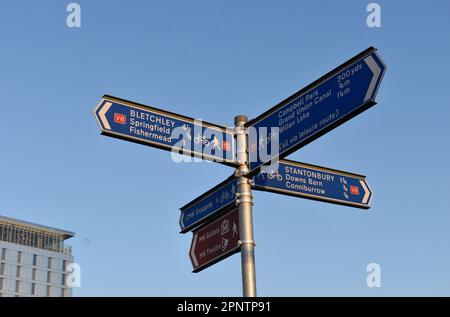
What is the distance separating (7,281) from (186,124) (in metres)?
102

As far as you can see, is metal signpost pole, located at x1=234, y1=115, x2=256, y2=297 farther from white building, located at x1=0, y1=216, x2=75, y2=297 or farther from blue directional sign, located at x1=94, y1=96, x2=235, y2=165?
white building, located at x1=0, y1=216, x2=75, y2=297

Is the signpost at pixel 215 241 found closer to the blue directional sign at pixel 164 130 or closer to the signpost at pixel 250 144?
the signpost at pixel 250 144

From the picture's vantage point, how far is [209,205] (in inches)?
359

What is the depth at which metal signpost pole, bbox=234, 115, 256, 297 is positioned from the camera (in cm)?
788

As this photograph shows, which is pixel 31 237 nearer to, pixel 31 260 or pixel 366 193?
pixel 31 260

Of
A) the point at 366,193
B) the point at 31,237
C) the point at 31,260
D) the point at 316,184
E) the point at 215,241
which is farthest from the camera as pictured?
the point at 31,237

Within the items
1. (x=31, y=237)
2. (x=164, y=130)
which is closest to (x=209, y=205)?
(x=164, y=130)

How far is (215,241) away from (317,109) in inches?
86.8

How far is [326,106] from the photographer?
7934 mm

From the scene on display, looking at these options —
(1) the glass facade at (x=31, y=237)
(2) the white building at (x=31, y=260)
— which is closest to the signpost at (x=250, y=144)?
(2) the white building at (x=31, y=260)

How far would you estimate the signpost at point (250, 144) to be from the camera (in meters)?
7.79

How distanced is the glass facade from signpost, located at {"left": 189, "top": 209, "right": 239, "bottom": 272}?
10274 centimetres

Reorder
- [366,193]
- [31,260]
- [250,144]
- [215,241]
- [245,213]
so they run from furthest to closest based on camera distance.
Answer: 1. [31,260]
2. [366,193]
3. [215,241]
4. [250,144]
5. [245,213]
